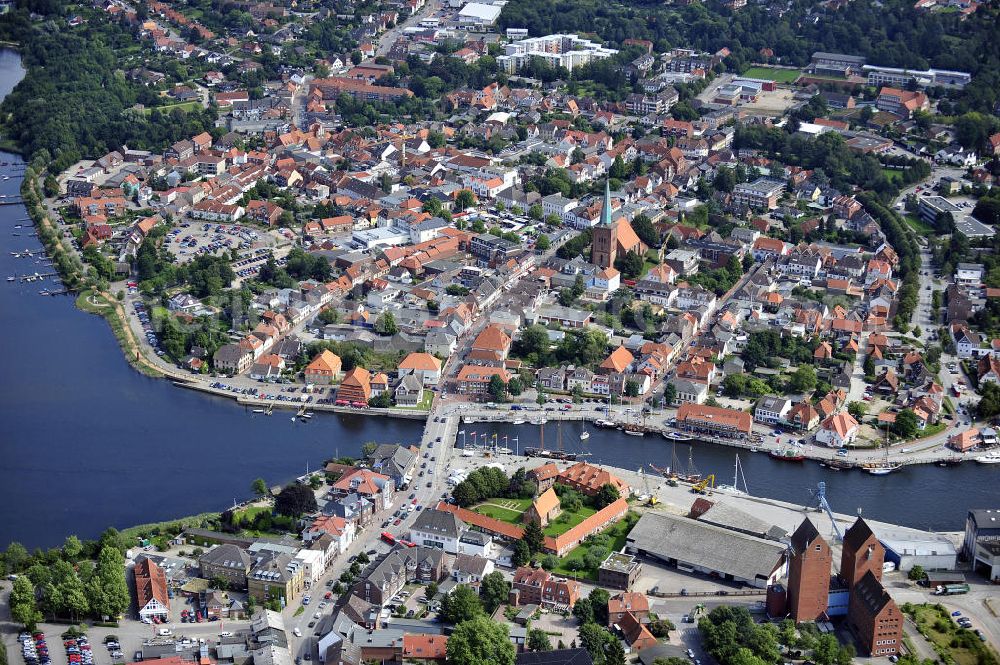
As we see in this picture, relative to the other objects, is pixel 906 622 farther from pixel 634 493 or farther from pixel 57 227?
pixel 57 227

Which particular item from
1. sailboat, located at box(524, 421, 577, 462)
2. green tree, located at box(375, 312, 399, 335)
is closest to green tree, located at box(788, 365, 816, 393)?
sailboat, located at box(524, 421, 577, 462)

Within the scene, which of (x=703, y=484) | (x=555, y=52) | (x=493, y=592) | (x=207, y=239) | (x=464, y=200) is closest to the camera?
(x=493, y=592)

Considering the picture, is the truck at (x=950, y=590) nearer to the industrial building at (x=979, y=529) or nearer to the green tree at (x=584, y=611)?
the industrial building at (x=979, y=529)

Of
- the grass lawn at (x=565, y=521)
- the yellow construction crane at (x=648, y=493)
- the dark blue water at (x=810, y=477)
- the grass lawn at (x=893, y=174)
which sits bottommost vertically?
the dark blue water at (x=810, y=477)

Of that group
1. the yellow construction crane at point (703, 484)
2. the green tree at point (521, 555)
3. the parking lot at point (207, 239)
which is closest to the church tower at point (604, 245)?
the parking lot at point (207, 239)

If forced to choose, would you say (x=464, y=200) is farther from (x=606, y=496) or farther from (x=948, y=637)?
(x=948, y=637)

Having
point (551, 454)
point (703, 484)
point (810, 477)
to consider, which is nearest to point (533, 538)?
point (551, 454)
